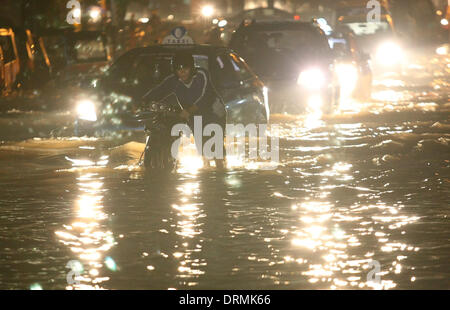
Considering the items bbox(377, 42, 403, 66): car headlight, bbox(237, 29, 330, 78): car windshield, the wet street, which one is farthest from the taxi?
bbox(377, 42, 403, 66): car headlight

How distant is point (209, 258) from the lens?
28.9 ft

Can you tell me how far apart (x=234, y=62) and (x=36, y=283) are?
9606 mm

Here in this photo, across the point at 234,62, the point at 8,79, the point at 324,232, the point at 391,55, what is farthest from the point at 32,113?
the point at 391,55

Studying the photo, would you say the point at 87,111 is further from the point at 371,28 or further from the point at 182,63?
the point at 371,28

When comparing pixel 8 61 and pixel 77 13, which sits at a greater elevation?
pixel 77 13

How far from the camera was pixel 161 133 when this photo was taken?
45.2 feet

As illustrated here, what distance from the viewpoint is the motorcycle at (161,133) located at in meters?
13.8

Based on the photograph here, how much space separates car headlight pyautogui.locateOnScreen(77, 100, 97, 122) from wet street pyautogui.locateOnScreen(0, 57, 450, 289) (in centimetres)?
48

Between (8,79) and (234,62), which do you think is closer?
(234,62)

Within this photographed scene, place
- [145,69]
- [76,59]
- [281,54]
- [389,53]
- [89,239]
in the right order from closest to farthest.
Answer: [89,239] → [145,69] → [281,54] → [76,59] → [389,53]

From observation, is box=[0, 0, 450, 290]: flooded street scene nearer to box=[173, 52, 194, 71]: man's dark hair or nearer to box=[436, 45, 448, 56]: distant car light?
box=[173, 52, 194, 71]: man's dark hair

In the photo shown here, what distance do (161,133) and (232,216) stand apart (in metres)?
3.20

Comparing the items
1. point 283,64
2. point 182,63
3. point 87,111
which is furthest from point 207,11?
point 182,63
